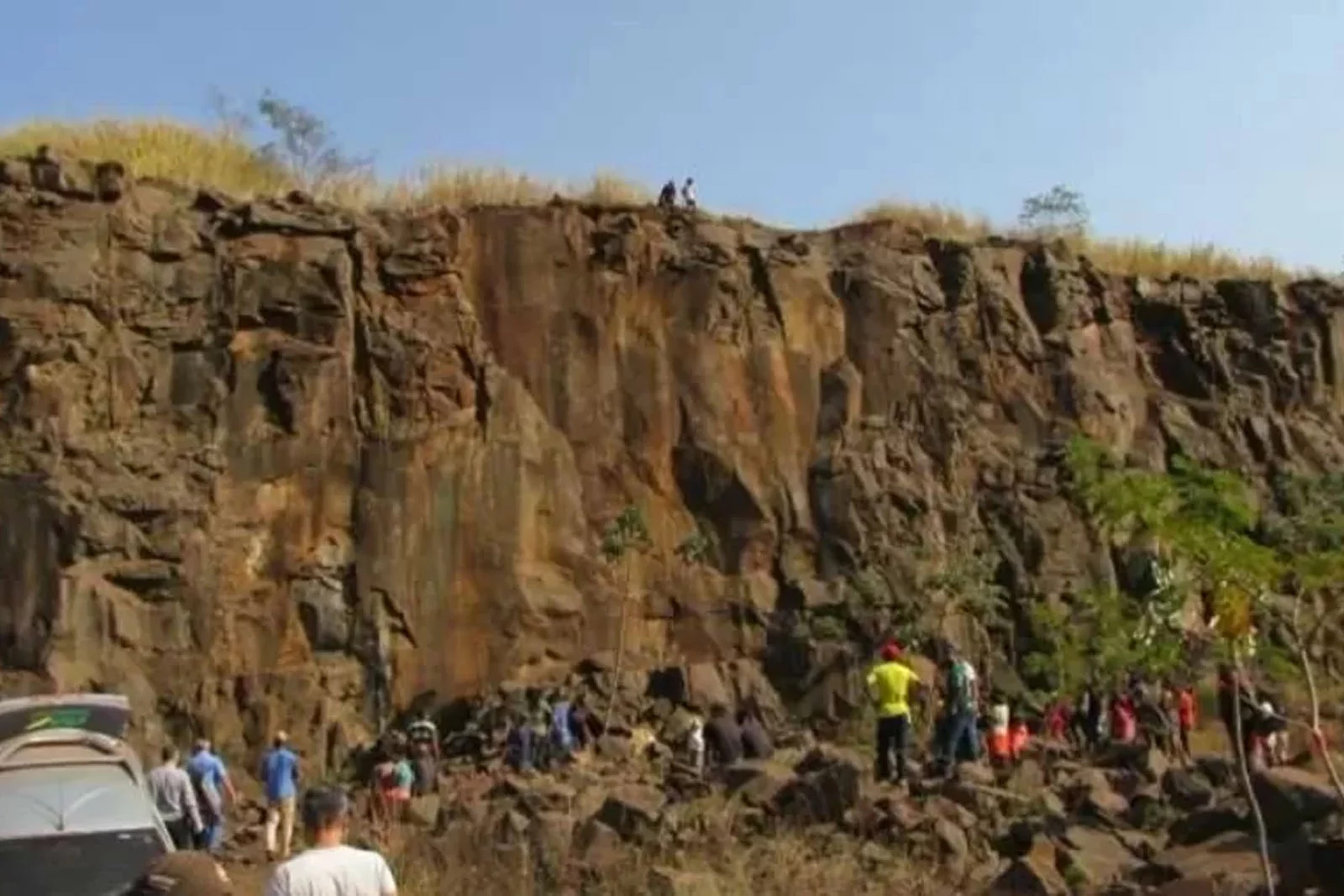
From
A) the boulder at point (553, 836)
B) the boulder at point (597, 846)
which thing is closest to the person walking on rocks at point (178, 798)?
the boulder at point (553, 836)

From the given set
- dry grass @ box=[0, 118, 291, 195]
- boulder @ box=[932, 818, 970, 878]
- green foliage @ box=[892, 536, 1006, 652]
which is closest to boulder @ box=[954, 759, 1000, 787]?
boulder @ box=[932, 818, 970, 878]

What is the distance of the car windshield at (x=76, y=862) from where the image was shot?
928 centimetres

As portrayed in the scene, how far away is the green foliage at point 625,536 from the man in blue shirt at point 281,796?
37.7 ft

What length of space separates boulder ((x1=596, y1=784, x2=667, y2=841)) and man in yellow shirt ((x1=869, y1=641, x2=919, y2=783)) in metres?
2.54

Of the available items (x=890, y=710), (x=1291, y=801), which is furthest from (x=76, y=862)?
(x=890, y=710)

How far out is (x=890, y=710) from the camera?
691 inches

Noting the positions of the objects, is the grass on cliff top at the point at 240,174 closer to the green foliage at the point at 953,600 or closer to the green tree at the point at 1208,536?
the green foliage at the point at 953,600

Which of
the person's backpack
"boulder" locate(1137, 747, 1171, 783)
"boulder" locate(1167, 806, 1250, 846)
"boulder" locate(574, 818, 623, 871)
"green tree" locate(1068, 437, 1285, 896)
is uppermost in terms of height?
"green tree" locate(1068, 437, 1285, 896)

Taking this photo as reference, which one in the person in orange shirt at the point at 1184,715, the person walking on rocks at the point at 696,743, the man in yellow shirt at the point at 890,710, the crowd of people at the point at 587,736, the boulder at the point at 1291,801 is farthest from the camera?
the person in orange shirt at the point at 1184,715

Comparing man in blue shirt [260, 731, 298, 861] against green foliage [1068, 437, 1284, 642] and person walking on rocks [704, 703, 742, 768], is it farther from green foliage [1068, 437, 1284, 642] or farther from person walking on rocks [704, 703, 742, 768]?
green foliage [1068, 437, 1284, 642]

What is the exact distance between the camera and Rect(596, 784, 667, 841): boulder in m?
14.7

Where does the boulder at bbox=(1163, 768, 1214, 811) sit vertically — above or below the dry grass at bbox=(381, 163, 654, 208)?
below

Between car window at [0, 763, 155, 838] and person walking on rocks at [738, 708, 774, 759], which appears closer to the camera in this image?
car window at [0, 763, 155, 838]

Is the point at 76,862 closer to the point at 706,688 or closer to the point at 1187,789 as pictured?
the point at 1187,789
